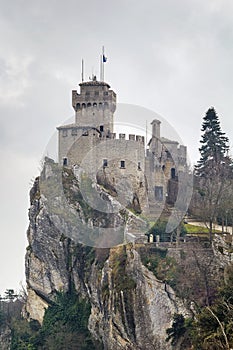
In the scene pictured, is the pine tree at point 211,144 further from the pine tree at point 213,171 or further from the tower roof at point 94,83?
the tower roof at point 94,83

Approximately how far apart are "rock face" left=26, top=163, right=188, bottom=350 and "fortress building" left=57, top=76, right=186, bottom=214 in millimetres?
2319

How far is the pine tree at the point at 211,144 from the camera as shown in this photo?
65188mm

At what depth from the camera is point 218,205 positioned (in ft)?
172

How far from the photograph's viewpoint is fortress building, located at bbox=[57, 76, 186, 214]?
200 ft

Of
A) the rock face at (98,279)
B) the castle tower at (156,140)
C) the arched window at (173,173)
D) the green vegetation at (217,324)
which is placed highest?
the castle tower at (156,140)

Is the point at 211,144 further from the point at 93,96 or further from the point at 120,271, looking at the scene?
the point at 120,271

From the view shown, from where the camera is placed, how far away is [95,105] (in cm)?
6381

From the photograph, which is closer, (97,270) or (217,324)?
(217,324)

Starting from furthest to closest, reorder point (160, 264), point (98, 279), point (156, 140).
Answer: point (156, 140)
point (98, 279)
point (160, 264)

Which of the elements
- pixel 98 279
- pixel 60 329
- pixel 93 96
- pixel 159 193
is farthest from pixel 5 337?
pixel 93 96

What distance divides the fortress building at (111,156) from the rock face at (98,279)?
232 cm

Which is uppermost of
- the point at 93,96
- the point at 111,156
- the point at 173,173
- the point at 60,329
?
the point at 93,96

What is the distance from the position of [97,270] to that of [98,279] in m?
1.10

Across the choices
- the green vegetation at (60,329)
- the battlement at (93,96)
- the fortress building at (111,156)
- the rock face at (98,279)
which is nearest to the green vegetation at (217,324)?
the rock face at (98,279)
